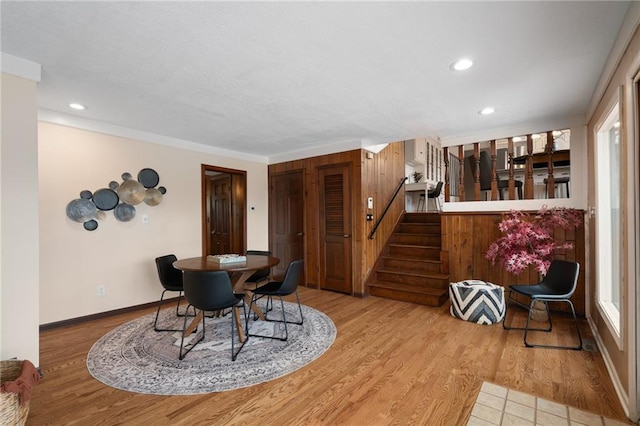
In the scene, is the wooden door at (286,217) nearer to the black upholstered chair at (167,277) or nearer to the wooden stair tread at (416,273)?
the wooden stair tread at (416,273)

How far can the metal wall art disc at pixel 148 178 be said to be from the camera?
395cm

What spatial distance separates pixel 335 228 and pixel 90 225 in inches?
132

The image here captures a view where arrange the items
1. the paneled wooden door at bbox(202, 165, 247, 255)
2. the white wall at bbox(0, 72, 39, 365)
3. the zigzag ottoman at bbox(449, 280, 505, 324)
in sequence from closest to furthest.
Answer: the white wall at bbox(0, 72, 39, 365) → the zigzag ottoman at bbox(449, 280, 505, 324) → the paneled wooden door at bbox(202, 165, 247, 255)

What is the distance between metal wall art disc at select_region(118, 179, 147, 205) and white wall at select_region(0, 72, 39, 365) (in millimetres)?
1472

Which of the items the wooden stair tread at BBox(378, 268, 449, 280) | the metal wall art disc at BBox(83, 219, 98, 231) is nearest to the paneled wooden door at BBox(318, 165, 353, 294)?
the wooden stair tread at BBox(378, 268, 449, 280)

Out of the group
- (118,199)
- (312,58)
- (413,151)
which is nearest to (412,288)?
(312,58)

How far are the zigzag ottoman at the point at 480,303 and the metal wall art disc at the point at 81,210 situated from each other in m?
4.59

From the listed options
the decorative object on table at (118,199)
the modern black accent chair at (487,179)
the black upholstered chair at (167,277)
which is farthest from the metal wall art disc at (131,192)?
the modern black accent chair at (487,179)

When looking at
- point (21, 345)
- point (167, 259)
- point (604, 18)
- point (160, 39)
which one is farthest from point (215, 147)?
point (604, 18)

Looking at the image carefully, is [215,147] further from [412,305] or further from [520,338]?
[520,338]

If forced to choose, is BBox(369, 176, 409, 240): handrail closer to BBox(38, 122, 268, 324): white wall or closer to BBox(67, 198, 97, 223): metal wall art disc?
BBox(38, 122, 268, 324): white wall

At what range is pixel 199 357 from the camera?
2572 millimetres

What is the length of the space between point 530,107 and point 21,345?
17.1 feet

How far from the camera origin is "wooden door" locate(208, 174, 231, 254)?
18.7ft
